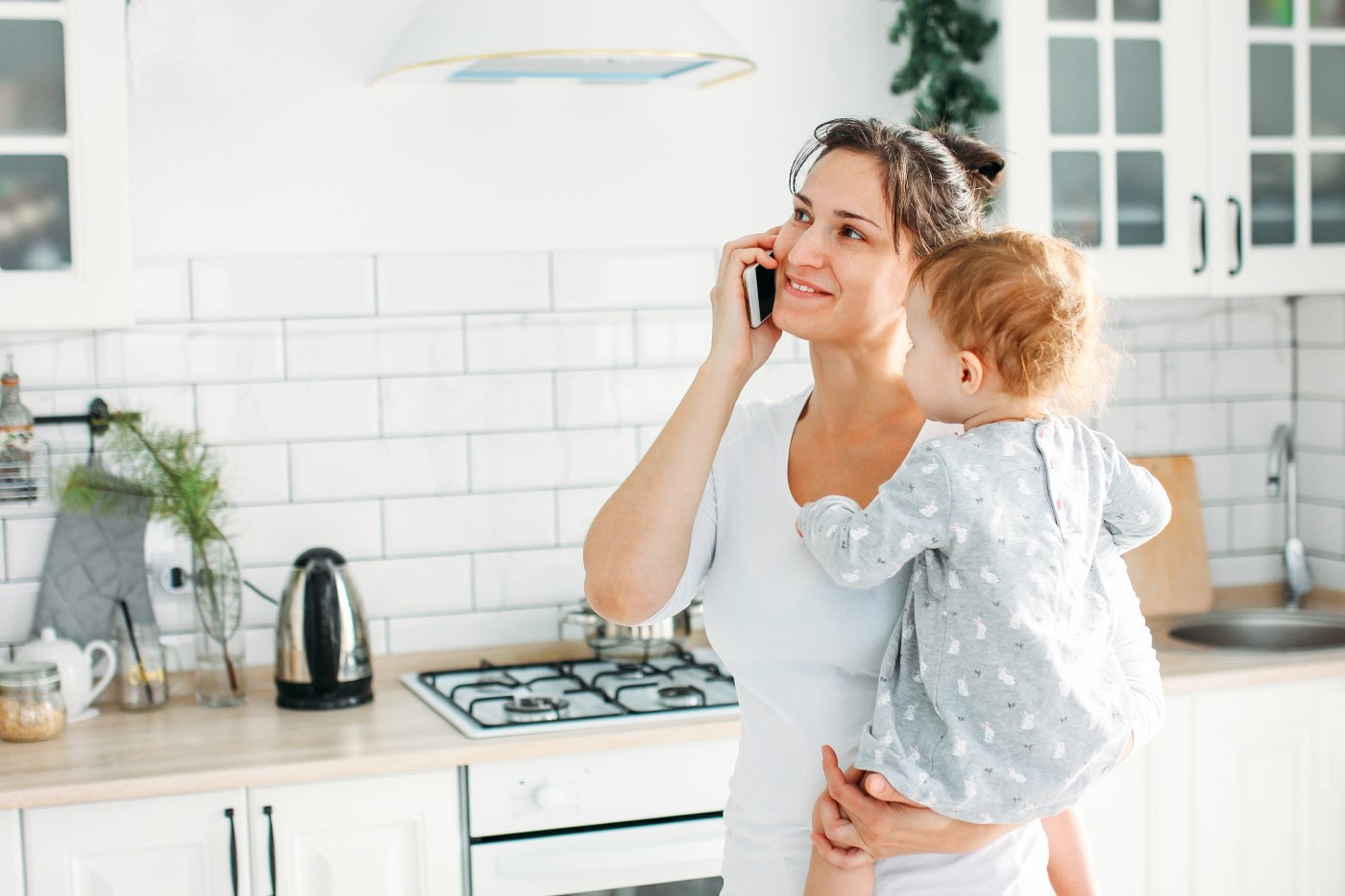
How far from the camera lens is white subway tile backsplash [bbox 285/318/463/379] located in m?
2.74

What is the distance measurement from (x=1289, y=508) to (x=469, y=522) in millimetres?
1818

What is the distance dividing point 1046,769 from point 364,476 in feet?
5.47

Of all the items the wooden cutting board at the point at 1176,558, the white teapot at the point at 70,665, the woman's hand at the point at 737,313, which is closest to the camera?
the woman's hand at the point at 737,313

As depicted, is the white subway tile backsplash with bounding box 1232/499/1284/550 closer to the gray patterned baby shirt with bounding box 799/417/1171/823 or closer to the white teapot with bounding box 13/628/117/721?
the gray patterned baby shirt with bounding box 799/417/1171/823

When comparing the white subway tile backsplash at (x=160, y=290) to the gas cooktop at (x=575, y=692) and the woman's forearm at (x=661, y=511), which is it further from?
the woman's forearm at (x=661, y=511)

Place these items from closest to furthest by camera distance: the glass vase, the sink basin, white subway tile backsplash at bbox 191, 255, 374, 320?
the glass vase, white subway tile backsplash at bbox 191, 255, 374, 320, the sink basin

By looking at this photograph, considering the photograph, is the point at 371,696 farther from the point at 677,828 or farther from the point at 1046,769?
the point at 1046,769

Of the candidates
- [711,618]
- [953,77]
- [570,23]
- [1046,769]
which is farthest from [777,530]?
[953,77]

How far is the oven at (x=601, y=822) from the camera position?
7.57 feet

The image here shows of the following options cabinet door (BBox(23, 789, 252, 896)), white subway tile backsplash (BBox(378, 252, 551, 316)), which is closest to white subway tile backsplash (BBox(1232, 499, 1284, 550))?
white subway tile backsplash (BBox(378, 252, 551, 316))

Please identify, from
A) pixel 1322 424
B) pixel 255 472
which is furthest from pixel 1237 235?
pixel 255 472

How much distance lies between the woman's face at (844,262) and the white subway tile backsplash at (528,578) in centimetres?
136

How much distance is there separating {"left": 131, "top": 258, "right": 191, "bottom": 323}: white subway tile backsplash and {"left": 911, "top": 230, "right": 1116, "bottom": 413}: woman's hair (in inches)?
64.7

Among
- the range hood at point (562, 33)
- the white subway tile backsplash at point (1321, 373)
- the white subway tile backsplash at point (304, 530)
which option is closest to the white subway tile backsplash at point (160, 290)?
the white subway tile backsplash at point (304, 530)
